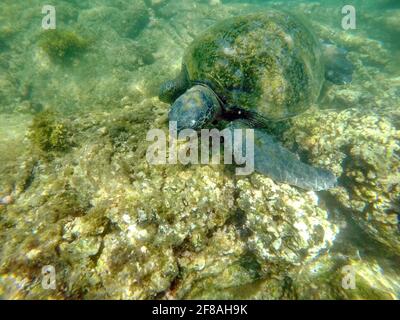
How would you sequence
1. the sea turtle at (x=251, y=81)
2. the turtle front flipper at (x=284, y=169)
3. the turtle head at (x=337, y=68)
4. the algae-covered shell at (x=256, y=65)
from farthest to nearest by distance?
the turtle head at (x=337, y=68) → the algae-covered shell at (x=256, y=65) → the sea turtle at (x=251, y=81) → the turtle front flipper at (x=284, y=169)

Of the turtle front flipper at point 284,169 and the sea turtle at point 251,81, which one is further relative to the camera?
the sea turtle at point 251,81

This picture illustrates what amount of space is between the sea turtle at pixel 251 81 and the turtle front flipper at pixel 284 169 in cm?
2

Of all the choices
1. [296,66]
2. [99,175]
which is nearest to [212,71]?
[296,66]

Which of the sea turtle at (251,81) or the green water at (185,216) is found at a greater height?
the sea turtle at (251,81)

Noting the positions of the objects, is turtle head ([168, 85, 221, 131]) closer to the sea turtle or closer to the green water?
the sea turtle

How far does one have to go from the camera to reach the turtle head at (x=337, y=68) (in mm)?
Answer: 5680

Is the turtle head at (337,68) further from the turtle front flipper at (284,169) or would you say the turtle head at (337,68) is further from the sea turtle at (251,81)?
the turtle front flipper at (284,169)

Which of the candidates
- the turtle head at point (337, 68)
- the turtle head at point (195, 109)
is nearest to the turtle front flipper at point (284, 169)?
the turtle head at point (195, 109)

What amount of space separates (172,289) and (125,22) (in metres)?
9.60

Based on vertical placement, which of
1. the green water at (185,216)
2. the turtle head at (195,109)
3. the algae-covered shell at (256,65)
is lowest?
the green water at (185,216)

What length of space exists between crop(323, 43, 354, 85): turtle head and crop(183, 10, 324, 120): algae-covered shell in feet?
6.60

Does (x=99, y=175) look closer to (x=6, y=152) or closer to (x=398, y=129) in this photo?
(x=6, y=152)

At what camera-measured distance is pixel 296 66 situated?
13.1 ft

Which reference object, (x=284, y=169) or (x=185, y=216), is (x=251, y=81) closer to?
(x=284, y=169)
